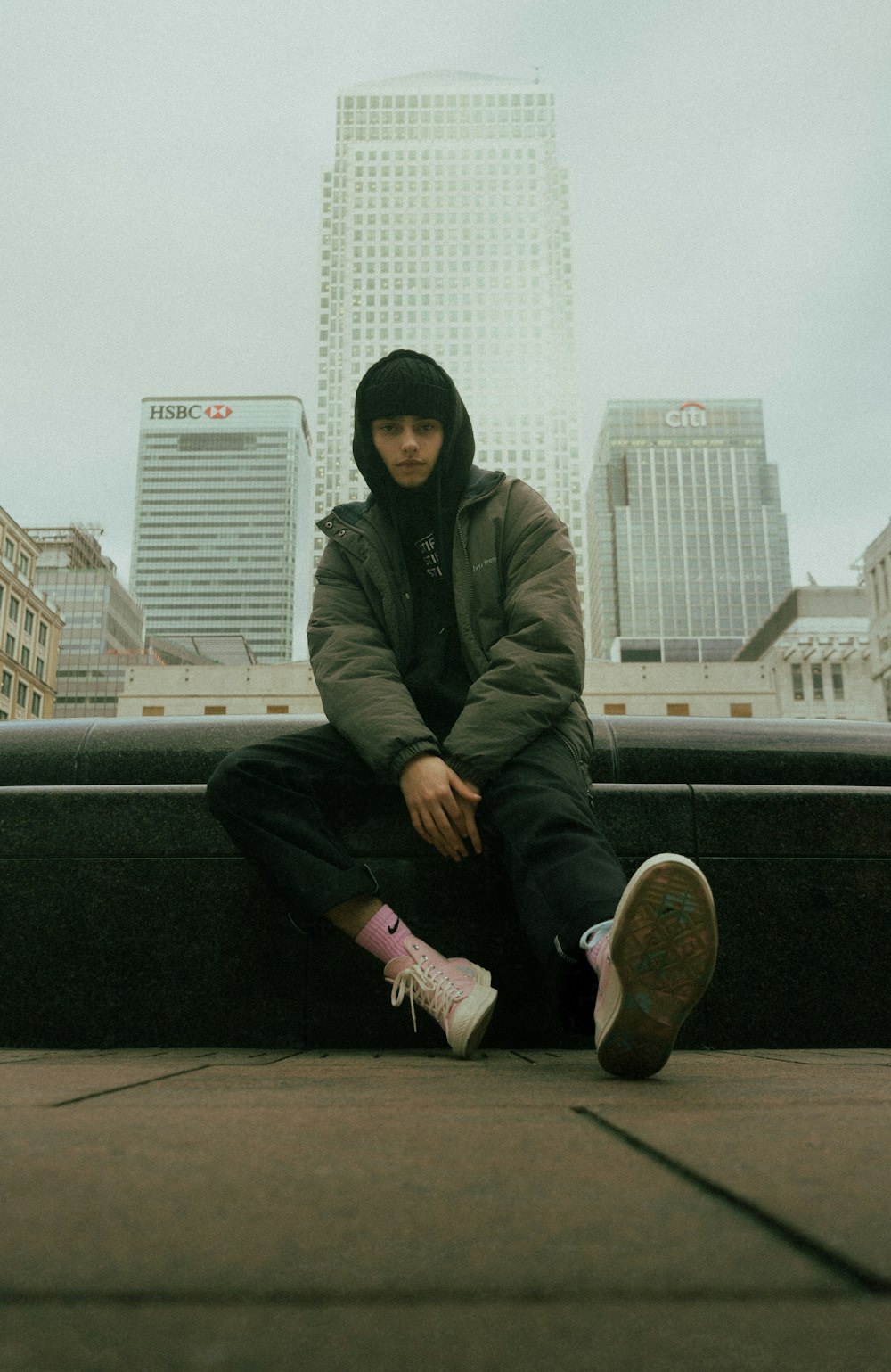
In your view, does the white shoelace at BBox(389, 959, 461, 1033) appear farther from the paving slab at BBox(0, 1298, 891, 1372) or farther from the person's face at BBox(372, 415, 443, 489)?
the paving slab at BBox(0, 1298, 891, 1372)

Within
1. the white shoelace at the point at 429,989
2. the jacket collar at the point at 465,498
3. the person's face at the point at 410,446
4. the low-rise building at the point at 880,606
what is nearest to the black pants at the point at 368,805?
the white shoelace at the point at 429,989

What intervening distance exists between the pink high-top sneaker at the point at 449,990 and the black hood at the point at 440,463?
114cm

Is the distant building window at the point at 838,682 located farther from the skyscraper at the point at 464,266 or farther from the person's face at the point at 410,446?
the person's face at the point at 410,446

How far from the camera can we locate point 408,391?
2377 mm

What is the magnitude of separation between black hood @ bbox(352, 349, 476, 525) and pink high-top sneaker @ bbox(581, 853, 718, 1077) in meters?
1.37

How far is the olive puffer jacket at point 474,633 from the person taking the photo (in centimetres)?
195

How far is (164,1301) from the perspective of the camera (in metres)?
A: 0.40

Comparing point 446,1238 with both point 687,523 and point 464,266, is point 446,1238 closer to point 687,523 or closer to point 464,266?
point 464,266

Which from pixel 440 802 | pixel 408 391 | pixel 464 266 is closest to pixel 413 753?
pixel 440 802

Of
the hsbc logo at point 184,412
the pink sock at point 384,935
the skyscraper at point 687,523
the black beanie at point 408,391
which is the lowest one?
the pink sock at point 384,935

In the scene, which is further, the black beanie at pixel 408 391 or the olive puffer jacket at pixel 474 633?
the black beanie at pixel 408 391

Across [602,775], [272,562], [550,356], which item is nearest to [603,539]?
[550,356]

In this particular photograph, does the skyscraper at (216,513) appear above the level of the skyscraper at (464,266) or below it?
below

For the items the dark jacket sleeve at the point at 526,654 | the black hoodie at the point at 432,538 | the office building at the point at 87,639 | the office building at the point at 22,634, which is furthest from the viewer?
the office building at the point at 87,639
